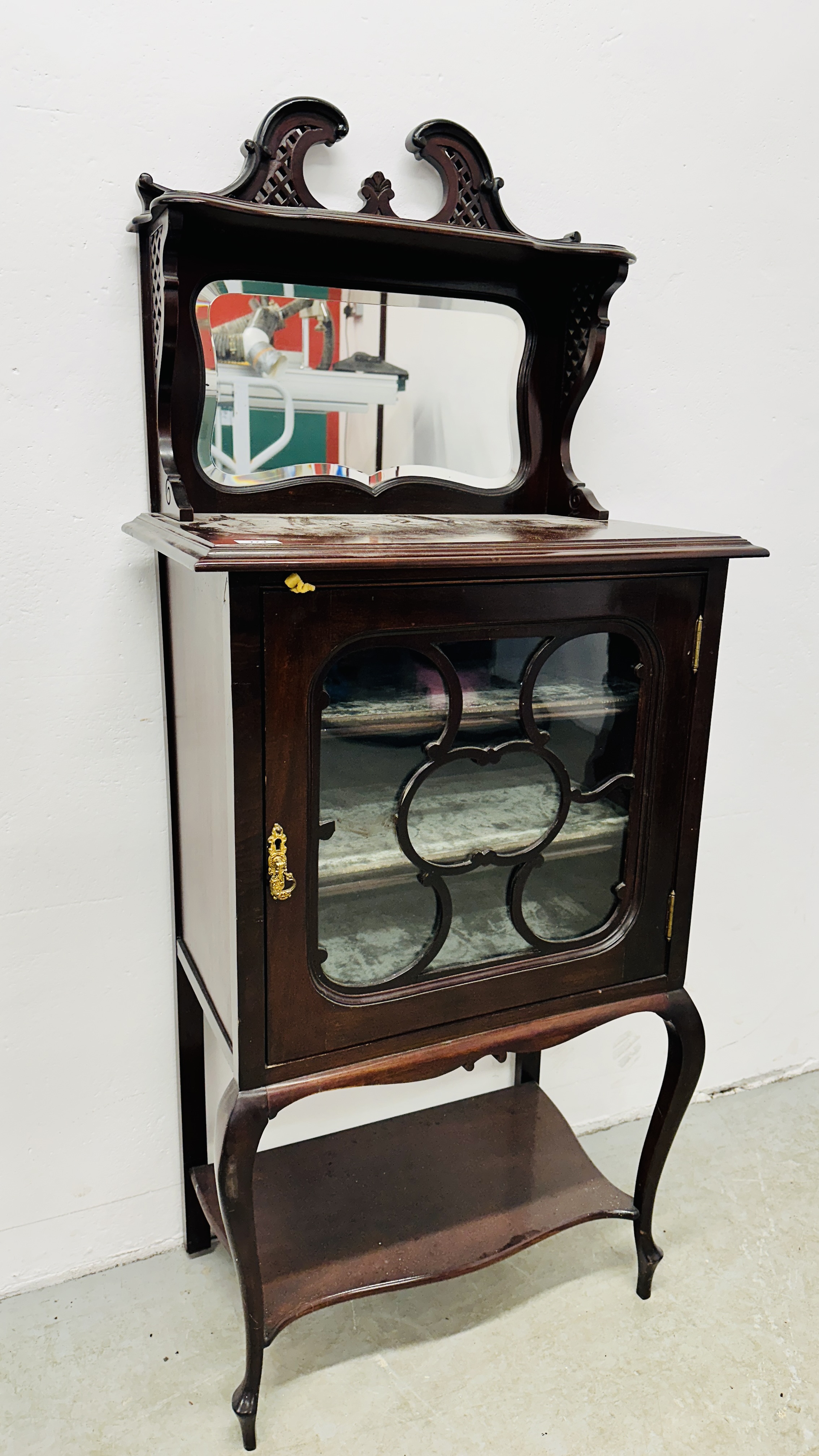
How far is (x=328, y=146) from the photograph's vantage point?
1.43 meters

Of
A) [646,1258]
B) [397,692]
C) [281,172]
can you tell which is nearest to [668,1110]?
[646,1258]

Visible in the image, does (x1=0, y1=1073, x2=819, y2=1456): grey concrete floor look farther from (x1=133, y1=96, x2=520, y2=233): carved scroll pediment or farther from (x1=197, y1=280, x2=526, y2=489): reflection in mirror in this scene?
(x1=133, y1=96, x2=520, y2=233): carved scroll pediment

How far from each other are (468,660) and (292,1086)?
59 centimetres

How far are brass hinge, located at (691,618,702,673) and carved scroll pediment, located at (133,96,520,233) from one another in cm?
67

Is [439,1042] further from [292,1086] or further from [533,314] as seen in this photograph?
[533,314]

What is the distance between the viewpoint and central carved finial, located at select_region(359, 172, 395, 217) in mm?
1436

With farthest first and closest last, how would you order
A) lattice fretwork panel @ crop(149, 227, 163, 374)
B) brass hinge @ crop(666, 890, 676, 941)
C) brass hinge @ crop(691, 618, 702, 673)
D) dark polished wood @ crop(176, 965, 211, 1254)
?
dark polished wood @ crop(176, 965, 211, 1254)
brass hinge @ crop(666, 890, 676, 941)
brass hinge @ crop(691, 618, 702, 673)
lattice fretwork panel @ crop(149, 227, 163, 374)

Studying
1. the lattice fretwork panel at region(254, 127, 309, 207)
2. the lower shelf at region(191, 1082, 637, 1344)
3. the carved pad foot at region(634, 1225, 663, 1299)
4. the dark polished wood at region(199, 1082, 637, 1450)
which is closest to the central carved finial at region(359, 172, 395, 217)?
the lattice fretwork panel at region(254, 127, 309, 207)

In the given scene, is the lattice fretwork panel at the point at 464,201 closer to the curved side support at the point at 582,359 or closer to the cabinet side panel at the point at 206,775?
the curved side support at the point at 582,359

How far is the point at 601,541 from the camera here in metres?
1.24

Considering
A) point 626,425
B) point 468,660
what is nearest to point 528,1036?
point 468,660

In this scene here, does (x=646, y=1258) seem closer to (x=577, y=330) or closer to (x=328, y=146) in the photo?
(x=577, y=330)

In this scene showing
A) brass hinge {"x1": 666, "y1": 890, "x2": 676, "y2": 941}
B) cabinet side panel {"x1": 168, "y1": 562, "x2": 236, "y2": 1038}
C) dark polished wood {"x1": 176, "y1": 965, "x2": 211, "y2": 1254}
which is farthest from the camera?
dark polished wood {"x1": 176, "y1": 965, "x2": 211, "y2": 1254}

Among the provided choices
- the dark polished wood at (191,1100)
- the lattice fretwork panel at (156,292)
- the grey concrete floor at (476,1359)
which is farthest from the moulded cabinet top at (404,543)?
the grey concrete floor at (476,1359)
